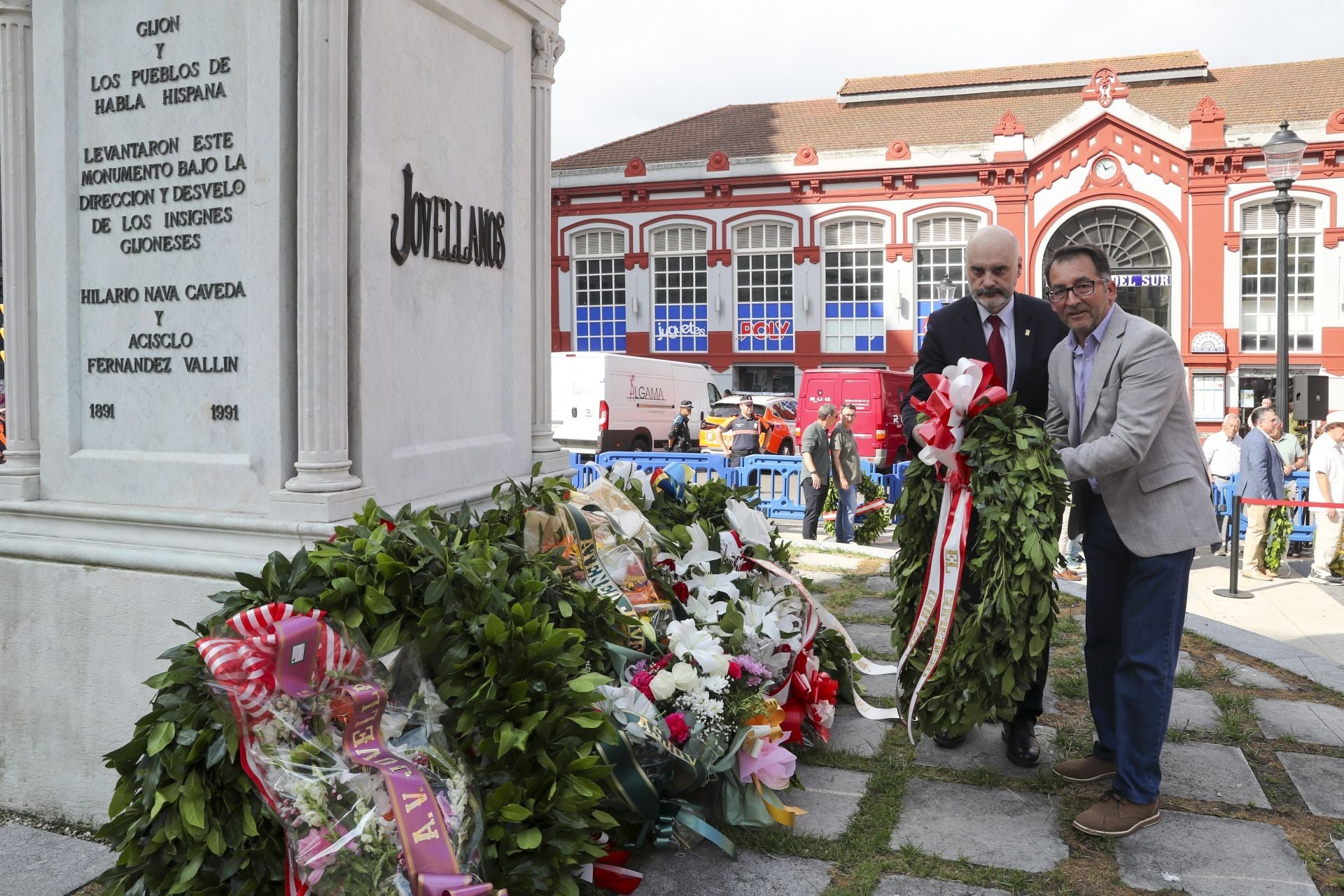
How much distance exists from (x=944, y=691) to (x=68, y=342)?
12.2 ft

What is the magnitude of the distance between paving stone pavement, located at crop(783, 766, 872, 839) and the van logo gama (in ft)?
62.0

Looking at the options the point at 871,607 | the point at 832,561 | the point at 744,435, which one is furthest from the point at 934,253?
the point at 871,607

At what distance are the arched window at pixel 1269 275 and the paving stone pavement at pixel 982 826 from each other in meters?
32.6

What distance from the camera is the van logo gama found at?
2297cm

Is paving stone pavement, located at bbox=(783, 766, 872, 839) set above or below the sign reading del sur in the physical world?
below

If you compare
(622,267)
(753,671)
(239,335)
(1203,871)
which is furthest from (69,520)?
(622,267)

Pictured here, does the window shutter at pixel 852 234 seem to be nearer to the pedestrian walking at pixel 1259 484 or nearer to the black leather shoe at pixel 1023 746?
the pedestrian walking at pixel 1259 484

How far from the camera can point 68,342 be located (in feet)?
14.3

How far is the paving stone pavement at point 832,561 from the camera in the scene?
9508 millimetres

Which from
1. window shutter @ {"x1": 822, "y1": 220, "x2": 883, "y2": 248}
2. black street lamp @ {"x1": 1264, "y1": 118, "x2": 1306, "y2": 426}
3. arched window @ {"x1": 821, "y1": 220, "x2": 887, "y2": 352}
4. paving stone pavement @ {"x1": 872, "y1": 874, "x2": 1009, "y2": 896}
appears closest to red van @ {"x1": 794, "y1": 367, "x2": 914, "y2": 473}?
black street lamp @ {"x1": 1264, "y1": 118, "x2": 1306, "y2": 426}

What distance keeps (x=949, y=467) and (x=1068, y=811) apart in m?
1.28

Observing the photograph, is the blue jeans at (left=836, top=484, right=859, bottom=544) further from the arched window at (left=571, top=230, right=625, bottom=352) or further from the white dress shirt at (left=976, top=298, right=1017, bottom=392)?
the arched window at (left=571, top=230, right=625, bottom=352)

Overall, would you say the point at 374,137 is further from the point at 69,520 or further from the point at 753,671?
the point at 753,671

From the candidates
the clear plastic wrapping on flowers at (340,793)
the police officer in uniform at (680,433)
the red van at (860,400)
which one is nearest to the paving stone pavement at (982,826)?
the clear plastic wrapping on flowers at (340,793)
